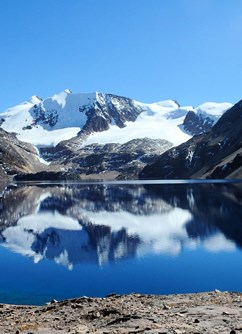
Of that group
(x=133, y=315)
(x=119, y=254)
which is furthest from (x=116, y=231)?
(x=133, y=315)

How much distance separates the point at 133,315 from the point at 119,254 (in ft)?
100

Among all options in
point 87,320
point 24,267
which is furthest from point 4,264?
point 87,320

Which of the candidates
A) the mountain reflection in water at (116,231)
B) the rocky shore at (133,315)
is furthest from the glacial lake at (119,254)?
the rocky shore at (133,315)

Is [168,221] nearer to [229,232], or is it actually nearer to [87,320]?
[229,232]

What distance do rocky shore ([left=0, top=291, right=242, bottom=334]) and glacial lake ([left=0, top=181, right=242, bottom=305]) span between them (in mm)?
6311

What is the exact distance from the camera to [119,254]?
51.9 metres

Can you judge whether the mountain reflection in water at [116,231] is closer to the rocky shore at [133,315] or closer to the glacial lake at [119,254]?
the glacial lake at [119,254]

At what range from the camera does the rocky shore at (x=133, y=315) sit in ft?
61.1

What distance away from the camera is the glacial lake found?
120 ft

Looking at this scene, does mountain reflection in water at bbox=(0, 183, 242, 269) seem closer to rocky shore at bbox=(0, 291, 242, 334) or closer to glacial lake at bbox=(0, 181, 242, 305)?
glacial lake at bbox=(0, 181, 242, 305)

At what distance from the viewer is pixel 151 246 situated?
57000 mm

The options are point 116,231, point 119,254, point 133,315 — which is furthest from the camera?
point 116,231

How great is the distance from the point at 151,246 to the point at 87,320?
3574 centimetres

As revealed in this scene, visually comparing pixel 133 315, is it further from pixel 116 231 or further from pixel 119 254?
pixel 116 231
